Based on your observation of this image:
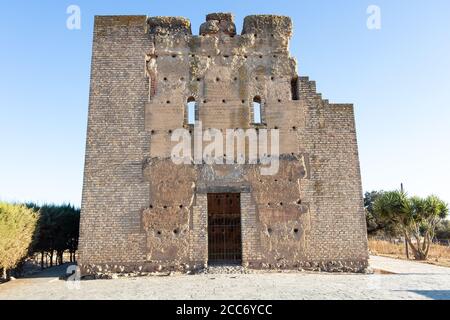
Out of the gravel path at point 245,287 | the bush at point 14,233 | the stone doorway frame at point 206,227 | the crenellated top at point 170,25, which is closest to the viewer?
the gravel path at point 245,287

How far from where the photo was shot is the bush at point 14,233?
10.2 meters

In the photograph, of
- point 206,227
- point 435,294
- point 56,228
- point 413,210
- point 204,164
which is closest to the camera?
point 435,294

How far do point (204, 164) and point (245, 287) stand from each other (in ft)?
15.1

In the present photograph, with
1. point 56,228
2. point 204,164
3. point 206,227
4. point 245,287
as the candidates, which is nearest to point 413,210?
point 206,227

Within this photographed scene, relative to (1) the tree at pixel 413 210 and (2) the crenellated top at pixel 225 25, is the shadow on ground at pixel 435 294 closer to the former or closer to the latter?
(2) the crenellated top at pixel 225 25

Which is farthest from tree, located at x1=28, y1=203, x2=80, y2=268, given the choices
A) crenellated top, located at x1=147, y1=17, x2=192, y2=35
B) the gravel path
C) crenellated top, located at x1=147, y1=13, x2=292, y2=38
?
crenellated top, located at x1=147, y1=13, x2=292, y2=38

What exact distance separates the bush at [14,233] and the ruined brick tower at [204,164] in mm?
1791

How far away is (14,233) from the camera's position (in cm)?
1062

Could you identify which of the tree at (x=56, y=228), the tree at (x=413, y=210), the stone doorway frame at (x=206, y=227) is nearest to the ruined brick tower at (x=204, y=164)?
the stone doorway frame at (x=206, y=227)

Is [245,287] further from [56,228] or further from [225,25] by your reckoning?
[225,25]

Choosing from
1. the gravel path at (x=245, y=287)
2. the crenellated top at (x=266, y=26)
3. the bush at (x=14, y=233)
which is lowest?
the gravel path at (x=245, y=287)

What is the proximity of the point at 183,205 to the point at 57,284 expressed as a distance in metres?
4.25

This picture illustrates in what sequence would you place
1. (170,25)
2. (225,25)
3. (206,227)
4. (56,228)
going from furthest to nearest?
1. (56,228)
2. (225,25)
3. (170,25)
4. (206,227)

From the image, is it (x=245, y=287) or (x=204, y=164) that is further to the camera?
(x=204, y=164)
